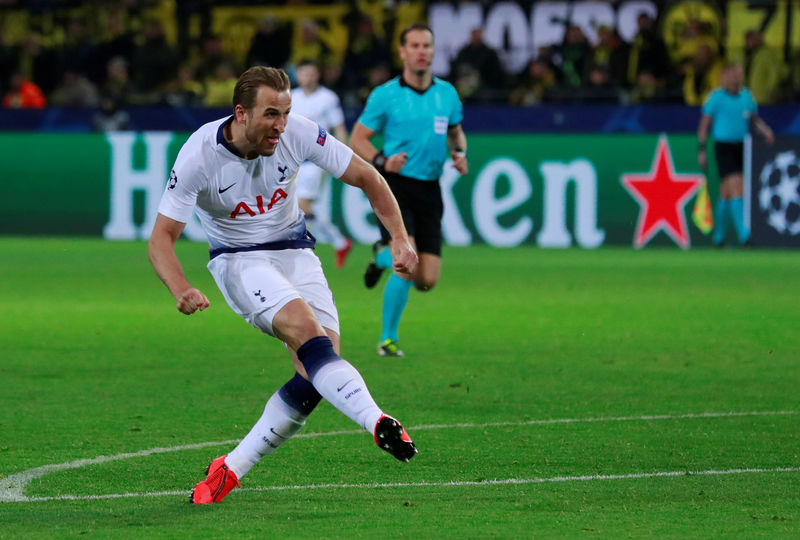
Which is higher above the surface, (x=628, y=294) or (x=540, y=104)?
(x=540, y=104)

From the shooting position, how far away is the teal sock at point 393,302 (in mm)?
10539

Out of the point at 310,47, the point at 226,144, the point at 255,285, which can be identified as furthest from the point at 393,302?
the point at 310,47

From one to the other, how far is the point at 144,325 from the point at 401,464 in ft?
19.9

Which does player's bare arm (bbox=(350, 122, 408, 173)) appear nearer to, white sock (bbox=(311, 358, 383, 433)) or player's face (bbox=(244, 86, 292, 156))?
player's face (bbox=(244, 86, 292, 156))

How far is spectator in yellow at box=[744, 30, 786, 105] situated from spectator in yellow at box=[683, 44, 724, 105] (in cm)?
62

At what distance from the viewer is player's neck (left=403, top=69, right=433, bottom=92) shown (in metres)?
10.8

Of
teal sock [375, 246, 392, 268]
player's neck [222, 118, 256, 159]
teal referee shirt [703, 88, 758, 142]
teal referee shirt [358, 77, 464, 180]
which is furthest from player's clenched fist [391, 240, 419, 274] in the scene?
teal referee shirt [703, 88, 758, 142]

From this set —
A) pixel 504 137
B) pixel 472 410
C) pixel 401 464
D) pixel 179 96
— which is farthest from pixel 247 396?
pixel 179 96

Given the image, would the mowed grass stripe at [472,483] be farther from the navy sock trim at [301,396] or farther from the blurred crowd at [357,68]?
the blurred crowd at [357,68]

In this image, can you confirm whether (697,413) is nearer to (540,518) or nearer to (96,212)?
(540,518)

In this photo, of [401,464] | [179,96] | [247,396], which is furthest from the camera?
[179,96]

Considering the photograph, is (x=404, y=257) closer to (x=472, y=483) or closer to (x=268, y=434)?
(x=268, y=434)

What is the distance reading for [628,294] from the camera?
14867mm

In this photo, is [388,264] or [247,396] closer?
[247,396]
